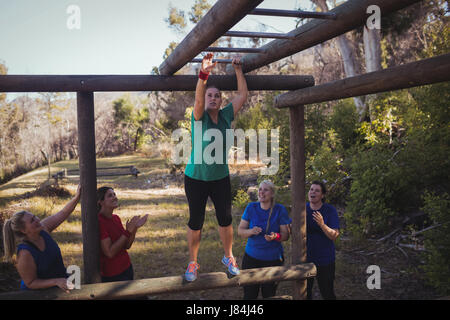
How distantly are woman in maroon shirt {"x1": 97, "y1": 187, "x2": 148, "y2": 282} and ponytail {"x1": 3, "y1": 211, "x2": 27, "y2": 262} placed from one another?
25.4 inches

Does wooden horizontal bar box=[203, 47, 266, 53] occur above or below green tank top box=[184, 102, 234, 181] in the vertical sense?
above

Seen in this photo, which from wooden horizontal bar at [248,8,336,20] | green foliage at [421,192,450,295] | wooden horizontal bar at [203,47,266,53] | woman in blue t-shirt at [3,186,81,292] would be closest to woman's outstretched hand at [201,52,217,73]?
wooden horizontal bar at [203,47,266,53]

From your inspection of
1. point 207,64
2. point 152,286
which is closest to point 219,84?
point 207,64

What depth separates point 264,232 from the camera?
3.58m

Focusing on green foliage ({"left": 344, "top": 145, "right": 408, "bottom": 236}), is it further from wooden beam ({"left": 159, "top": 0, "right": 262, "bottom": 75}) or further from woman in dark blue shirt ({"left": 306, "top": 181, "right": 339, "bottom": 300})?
wooden beam ({"left": 159, "top": 0, "right": 262, "bottom": 75})

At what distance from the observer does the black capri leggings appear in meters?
2.92

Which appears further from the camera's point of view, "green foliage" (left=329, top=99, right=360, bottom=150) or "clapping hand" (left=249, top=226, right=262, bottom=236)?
"green foliage" (left=329, top=99, right=360, bottom=150)

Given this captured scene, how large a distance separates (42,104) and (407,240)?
22812mm

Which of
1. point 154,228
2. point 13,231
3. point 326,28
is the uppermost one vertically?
point 326,28

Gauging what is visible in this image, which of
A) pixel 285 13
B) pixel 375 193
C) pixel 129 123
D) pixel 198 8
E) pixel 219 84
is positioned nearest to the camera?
pixel 285 13

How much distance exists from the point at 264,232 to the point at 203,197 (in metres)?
0.95

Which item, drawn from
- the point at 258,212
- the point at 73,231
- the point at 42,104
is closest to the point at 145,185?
the point at 73,231

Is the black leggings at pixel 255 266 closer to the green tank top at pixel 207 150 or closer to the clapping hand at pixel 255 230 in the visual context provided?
the clapping hand at pixel 255 230

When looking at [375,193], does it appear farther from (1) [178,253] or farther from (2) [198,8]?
(2) [198,8]
